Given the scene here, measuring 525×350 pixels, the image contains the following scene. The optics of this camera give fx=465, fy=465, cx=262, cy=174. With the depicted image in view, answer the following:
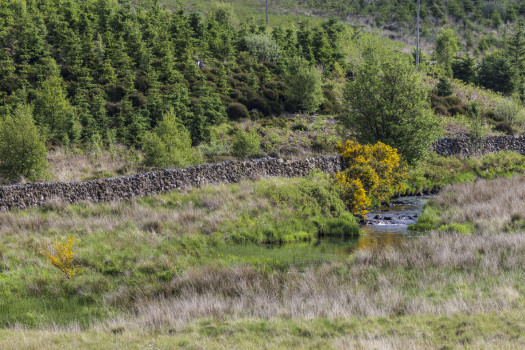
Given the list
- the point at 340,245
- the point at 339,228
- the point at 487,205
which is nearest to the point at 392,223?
the point at 339,228

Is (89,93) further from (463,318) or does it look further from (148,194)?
(463,318)

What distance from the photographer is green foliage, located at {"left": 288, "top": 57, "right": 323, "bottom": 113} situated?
45594 mm

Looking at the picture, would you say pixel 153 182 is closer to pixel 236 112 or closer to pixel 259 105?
pixel 236 112

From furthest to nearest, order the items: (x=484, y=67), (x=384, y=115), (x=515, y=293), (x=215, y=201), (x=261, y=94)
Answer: (x=484, y=67) < (x=261, y=94) < (x=384, y=115) < (x=215, y=201) < (x=515, y=293)

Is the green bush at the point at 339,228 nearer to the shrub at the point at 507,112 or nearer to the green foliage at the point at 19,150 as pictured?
the green foliage at the point at 19,150

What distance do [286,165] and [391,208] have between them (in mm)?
6655

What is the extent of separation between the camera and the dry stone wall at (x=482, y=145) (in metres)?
38.7

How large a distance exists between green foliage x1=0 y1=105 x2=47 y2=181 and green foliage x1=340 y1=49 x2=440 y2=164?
63.6 ft

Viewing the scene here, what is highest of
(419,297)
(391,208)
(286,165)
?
(419,297)

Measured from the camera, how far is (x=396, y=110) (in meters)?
29.0

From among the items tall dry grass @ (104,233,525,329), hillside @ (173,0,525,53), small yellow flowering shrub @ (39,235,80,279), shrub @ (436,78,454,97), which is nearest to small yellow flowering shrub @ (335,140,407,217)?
tall dry grass @ (104,233,525,329)

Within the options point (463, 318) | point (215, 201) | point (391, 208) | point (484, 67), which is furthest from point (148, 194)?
point (484, 67)

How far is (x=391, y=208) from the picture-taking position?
26.8m

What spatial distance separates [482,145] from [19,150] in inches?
1391
